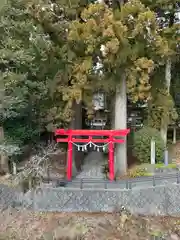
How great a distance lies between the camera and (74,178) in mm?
14305

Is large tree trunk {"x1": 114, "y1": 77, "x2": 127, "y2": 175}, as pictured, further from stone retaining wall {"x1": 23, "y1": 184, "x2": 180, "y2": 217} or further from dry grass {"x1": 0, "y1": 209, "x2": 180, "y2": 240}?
dry grass {"x1": 0, "y1": 209, "x2": 180, "y2": 240}

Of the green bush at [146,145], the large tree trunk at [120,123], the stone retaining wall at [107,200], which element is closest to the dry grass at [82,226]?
the stone retaining wall at [107,200]

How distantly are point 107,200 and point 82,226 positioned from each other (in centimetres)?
151

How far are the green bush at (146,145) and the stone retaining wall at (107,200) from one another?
2.75m

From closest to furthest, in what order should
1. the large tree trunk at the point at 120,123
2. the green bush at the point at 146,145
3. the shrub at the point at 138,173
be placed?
the shrub at the point at 138,173 < the large tree trunk at the point at 120,123 < the green bush at the point at 146,145

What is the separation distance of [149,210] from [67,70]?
21.5 feet

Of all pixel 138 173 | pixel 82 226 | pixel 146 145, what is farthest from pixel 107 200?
pixel 146 145

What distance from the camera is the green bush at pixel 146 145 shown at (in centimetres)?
1498

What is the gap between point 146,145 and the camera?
14992mm

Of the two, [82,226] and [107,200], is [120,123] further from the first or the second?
[82,226]

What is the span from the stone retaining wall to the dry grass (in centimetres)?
29

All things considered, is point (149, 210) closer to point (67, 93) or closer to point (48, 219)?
point (48, 219)

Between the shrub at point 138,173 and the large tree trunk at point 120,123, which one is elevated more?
the large tree trunk at point 120,123

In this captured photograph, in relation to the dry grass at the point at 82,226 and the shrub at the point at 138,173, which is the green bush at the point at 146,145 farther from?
the dry grass at the point at 82,226
